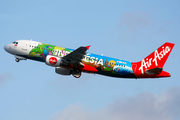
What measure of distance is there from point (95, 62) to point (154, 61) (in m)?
11.0

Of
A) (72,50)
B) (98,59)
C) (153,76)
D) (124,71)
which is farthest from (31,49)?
(153,76)

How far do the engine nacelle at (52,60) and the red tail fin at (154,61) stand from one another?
13846 millimetres

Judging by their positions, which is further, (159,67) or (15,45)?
(15,45)

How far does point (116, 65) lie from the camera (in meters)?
60.8

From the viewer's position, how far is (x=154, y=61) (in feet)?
202

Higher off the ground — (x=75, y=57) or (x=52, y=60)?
(x=75, y=57)

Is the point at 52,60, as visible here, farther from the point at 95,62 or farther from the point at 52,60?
the point at 95,62

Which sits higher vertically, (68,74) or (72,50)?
(72,50)

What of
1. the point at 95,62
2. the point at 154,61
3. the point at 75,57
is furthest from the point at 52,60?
the point at 154,61

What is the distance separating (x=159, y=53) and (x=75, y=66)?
15.9m

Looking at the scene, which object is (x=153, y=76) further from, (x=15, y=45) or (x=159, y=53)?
(x=15, y=45)

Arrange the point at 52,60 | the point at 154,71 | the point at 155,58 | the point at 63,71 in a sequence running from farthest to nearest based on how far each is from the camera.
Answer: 1. the point at 63,71
2. the point at 155,58
3. the point at 52,60
4. the point at 154,71

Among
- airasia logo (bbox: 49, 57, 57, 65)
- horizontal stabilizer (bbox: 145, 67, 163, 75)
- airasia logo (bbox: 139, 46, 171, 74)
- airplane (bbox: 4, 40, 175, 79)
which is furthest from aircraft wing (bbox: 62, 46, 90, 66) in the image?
horizontal stabilizer (bbox: 145, 67, 163, 75)

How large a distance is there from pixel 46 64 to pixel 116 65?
503 inches
